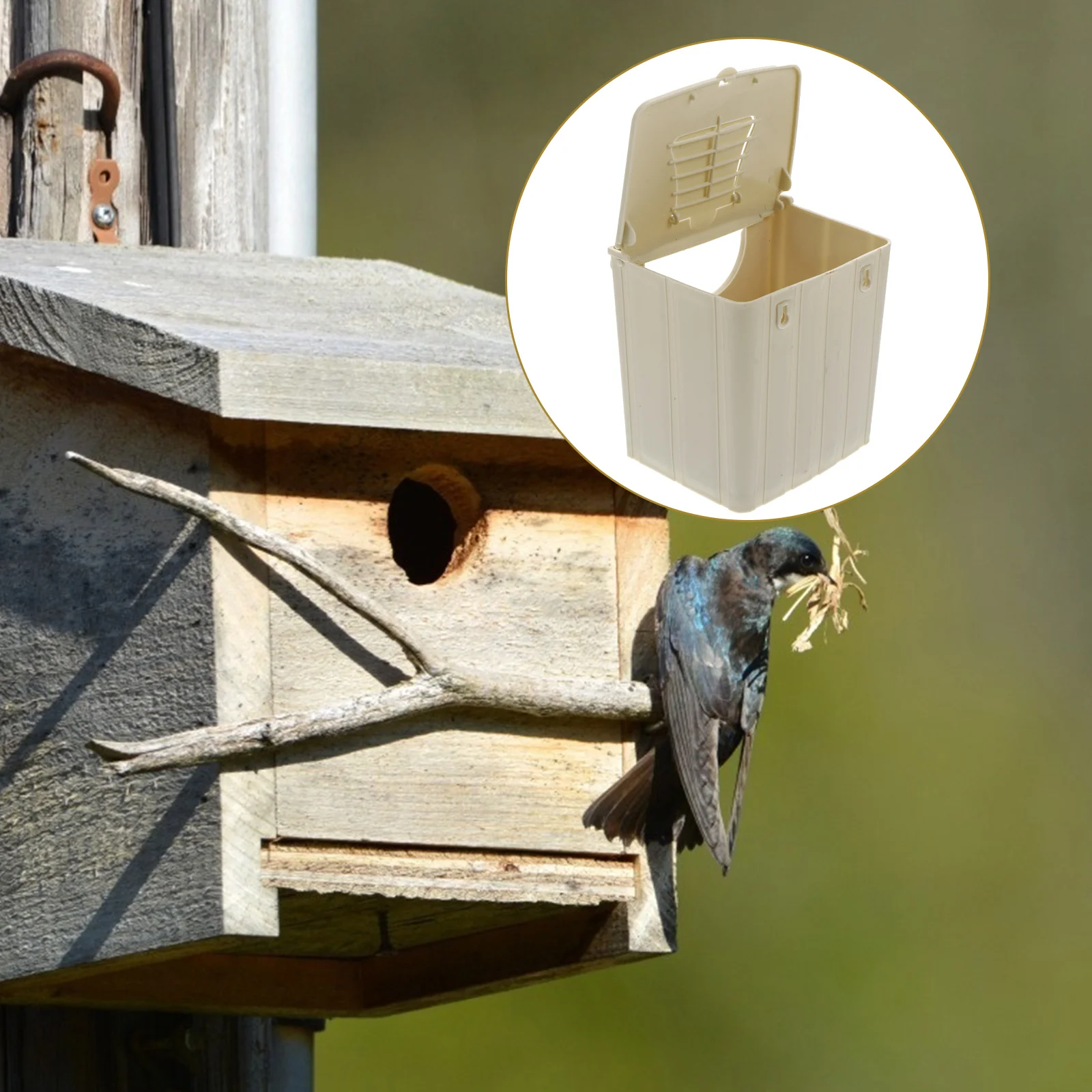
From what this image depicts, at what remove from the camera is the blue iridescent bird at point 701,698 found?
2695 millimetres

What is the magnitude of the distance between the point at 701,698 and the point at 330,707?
20.7 inches

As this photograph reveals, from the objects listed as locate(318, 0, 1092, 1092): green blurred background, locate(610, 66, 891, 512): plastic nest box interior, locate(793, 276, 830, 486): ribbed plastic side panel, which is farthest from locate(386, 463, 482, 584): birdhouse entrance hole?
locate(318, 0, 1092, 1092): green blurred background

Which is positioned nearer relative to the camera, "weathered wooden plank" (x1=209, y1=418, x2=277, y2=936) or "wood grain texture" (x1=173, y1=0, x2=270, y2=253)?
"weathered wooden plank" (x1=209, y1=418, x2=277, y2=936)

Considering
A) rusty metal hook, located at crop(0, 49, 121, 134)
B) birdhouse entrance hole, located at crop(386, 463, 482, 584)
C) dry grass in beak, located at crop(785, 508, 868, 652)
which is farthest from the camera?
rusty metal hook, located at crop(0, 49, 121, 134)

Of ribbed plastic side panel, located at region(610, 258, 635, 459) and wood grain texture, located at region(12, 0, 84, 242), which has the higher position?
wood grain texture, located at region(12, 0, 84, 242)

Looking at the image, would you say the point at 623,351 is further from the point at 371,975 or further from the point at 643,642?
the point at 371,975

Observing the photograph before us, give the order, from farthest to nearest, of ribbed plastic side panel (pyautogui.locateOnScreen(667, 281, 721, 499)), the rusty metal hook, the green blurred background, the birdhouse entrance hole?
the green blurred background, the rusty metal hook, the birdhouse entrance hole, ribbed plastic side panel (pyautogui.locateOnScreen(667, 281, 721, 499))

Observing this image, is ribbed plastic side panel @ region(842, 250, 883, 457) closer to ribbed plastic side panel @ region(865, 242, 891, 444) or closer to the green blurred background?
ribbed plastic side panel @ region(865, 242, 891, 444)

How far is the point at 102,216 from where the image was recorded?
10.7 ft

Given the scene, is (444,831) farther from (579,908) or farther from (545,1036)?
(545,1036)

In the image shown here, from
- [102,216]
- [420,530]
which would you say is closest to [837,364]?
[420,530]

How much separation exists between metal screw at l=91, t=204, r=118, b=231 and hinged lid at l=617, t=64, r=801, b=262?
0.82 meters

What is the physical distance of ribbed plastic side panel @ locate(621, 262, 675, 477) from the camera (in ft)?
9.18

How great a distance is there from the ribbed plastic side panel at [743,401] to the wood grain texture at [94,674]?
60 centimetres
